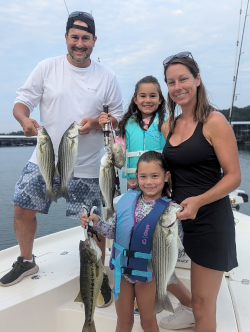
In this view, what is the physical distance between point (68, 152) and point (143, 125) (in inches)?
36.6

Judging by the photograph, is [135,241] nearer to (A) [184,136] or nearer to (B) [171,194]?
(B) [171,194]

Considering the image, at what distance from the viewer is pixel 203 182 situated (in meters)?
2.32

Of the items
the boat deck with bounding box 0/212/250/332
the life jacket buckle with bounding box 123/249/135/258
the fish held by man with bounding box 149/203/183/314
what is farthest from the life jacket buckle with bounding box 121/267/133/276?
the boat deck with bounding box 0/212/250/332

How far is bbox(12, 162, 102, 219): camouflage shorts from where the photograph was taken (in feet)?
11.0

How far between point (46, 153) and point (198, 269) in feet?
5.83

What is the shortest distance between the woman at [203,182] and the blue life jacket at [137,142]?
87 cm

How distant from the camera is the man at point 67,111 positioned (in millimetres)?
3279

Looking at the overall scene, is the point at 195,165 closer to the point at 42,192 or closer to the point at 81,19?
the point at 42,192

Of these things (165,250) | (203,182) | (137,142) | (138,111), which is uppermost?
(138,111)

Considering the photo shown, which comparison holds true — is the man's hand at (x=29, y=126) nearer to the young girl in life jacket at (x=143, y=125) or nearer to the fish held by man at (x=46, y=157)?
the fish held by man at (x=46, y=157)

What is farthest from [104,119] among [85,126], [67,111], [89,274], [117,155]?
[89,274]

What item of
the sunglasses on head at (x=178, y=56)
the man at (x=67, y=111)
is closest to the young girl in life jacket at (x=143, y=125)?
the man at (x=67, y=111)

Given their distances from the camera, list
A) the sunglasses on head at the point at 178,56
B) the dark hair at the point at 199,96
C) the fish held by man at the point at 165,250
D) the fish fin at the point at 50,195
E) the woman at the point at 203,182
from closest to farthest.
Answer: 1. the fish held by man at the point at 165,250
2. the woman at the point at 203,182
3. the dark hair at the point at 199,96
4. the sunglasses on head at the point at 178,56
5. the fish fin at the point at 50,195

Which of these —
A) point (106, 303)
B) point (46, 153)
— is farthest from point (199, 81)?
point (106, 303)
